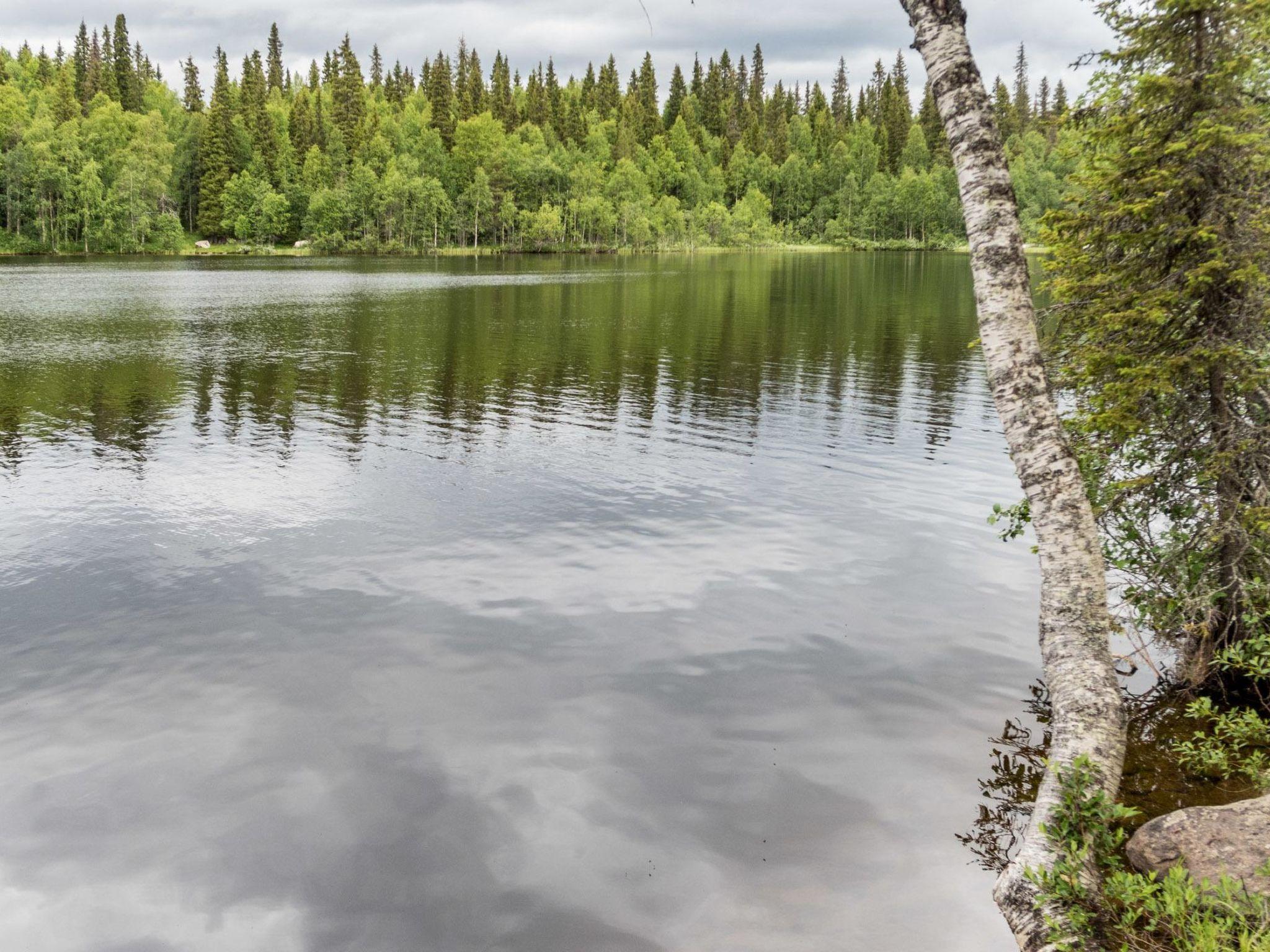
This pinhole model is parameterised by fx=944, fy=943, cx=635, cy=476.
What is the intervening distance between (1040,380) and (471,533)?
435 inches

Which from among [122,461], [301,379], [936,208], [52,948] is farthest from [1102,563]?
[936,208]

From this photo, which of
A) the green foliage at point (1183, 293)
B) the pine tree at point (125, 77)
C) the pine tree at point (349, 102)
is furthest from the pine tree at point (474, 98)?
the green foliage at point (1183, 293)

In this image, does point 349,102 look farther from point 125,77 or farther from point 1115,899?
point 1115,899

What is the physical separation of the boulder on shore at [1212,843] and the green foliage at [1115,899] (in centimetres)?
13

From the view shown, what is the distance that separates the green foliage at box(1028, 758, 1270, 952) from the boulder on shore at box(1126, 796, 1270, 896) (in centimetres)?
13

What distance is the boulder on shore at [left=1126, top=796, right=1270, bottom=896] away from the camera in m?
6.35

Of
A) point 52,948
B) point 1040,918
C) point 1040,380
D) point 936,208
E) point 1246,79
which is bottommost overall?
point 52,948

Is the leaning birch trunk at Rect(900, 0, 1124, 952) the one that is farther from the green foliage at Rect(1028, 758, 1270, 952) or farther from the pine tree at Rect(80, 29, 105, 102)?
the pine tree at Rect(80, 29, 105, 102)

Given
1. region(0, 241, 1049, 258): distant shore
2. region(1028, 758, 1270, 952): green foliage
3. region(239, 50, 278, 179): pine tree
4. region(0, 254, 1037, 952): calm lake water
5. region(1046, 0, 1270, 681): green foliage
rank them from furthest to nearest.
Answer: region(239, 50, 278, 179): pine tree, region(0, 241, 1049, 258): distant shore, region(1046, 0, 1270, 681): green foliage, region(0, 254, 1037, 952): calm lake water, region(1028, 758, 1270, 952): green foliage

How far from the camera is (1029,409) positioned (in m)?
7.61

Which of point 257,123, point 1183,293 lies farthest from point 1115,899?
point 257,123

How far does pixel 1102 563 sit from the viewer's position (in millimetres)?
7594

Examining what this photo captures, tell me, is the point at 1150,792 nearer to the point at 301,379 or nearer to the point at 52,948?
the point at 52,948

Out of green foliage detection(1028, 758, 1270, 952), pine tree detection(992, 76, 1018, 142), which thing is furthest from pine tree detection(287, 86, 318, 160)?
green foliage detection(1028, 758, 1270, 952)
